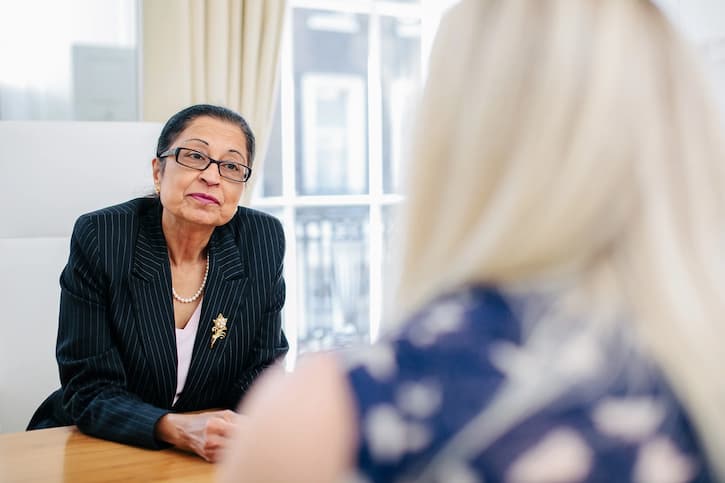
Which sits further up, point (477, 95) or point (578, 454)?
point (477, 95)

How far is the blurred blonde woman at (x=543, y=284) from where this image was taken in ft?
1.59

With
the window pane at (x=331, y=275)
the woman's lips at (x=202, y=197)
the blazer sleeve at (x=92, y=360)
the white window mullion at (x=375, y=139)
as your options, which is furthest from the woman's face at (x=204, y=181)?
the white window mullion at (x=375, y=139)

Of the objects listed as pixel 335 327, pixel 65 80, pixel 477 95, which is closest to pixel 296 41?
pixel 65 80

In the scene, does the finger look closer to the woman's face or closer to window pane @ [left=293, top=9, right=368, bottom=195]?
the woman's face

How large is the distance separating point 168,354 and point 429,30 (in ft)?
8.72

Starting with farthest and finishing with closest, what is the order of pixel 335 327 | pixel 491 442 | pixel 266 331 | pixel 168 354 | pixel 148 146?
pixel 335 327 → pixel 148 146 → pixel 266 331 → pixel 168 354 → pixel 491 442

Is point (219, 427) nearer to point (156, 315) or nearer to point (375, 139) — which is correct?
point (156, 315)

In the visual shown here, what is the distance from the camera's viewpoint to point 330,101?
347cm

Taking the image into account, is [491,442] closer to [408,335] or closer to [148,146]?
[408,335]

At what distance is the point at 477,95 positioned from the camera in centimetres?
56

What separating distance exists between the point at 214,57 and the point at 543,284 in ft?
8.43

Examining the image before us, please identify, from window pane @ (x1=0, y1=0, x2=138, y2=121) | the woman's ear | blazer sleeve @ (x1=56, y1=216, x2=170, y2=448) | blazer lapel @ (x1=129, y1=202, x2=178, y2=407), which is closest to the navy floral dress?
blazer sleeve @ (x1=56, y1=216, x2=170, y2=448)

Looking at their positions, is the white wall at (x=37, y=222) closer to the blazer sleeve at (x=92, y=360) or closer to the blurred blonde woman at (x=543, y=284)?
the blazer sleeve at (x=92, y=360)

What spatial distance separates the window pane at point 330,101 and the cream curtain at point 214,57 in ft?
1.30
